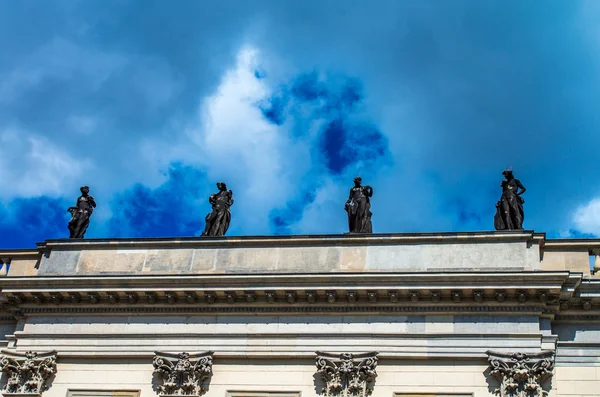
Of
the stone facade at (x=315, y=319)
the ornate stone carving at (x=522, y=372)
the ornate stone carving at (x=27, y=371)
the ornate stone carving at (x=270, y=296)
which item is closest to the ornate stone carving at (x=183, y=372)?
the stone facade at (x=315, y=319)

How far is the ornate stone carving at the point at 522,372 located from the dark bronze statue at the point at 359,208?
20.1ft

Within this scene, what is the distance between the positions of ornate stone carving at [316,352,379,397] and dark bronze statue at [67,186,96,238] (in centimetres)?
966

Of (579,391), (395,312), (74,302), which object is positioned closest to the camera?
(579,391)

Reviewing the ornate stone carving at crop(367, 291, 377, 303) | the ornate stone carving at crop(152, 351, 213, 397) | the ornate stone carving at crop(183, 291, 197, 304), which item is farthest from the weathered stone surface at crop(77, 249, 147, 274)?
the ornate stone carving at crop(367, 291, 377, 303)

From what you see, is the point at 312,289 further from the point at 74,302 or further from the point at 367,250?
the point at 74,302

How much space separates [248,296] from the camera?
2712cm

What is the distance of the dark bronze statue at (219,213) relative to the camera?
99.6 ft

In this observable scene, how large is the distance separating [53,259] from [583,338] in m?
15.9

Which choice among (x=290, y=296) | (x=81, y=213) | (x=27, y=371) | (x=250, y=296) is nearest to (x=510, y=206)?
(x=290, y=296)

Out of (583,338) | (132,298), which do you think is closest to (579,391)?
(583,338)

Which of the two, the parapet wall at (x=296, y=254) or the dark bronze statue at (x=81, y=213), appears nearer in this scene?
the parapet wall at (x=296, y=254)

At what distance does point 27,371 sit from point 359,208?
10826 mm

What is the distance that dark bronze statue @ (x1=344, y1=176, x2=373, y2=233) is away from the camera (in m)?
29.4

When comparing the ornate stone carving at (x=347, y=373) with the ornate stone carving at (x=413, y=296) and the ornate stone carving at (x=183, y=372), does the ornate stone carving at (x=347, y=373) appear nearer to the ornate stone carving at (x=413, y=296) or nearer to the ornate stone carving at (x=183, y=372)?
the ornate stone carving at (x=413, y=296)
